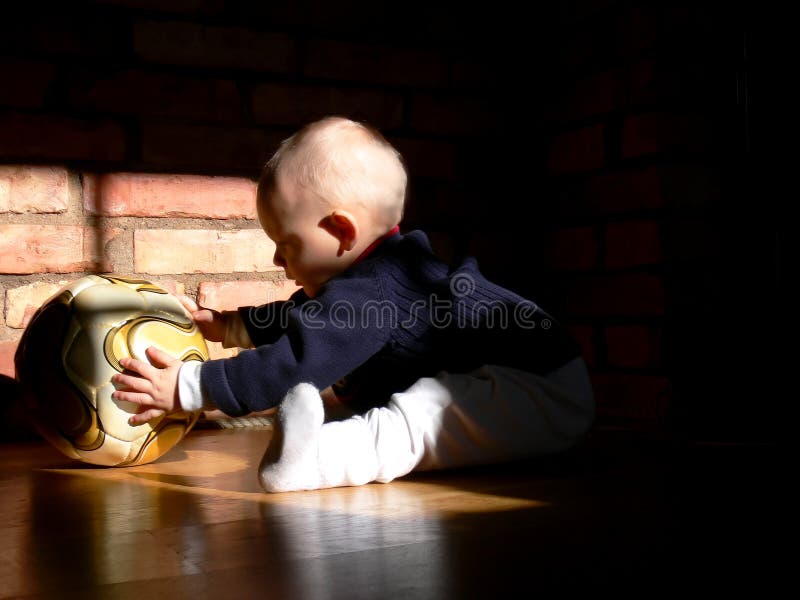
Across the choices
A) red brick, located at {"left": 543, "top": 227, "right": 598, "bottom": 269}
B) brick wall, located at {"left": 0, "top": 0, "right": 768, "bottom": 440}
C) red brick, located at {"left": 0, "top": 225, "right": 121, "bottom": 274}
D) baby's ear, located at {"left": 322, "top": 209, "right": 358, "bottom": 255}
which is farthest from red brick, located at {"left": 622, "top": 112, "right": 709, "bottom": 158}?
red brick, located at {"left": 0, "top": 225, "right": 121, "bottom": 274}

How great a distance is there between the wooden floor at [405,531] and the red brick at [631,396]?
1.24ft

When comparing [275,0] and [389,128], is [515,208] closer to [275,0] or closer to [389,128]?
[389,128]

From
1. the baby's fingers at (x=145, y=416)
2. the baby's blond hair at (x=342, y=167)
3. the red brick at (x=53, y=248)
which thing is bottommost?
the baby's fingers at (x=145, y=416)

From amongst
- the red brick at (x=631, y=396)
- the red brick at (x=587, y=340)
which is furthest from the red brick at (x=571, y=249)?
the red brick at (x=631, y=396)

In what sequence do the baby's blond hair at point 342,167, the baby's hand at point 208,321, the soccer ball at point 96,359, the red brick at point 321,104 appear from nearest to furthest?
the soccer ball at point 96,359 < the baby's blond hair at point 342,167 < the baby's hand at point 208,321 < the red brick at point 321,104

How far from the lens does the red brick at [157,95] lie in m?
1.84

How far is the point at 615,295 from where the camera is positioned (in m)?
1.97

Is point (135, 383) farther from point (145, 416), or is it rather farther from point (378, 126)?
point (378, 126)

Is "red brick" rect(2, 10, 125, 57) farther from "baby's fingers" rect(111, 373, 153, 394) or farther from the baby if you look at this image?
"baby's fingers" rect(111, 373, 153, 394)

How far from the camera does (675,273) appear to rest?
6.06ft

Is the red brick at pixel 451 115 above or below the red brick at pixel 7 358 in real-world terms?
above

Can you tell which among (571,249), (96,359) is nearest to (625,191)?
(571,249)

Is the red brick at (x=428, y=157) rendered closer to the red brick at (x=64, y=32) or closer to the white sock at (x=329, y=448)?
the red brick at (x=64, y=32)

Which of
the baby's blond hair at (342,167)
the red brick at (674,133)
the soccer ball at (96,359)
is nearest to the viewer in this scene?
the soccer ball at (96,359)
